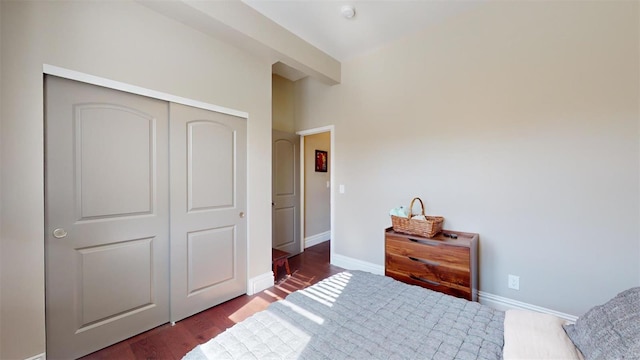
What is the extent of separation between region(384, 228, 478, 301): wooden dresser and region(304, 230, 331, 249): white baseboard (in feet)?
6.55

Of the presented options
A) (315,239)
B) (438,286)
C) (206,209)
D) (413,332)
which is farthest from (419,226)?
(315,239)

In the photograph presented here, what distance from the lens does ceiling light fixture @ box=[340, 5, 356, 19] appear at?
91.8 inches

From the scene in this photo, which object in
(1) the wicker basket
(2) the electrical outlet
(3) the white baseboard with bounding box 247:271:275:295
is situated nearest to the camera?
(2) the electrical outlet

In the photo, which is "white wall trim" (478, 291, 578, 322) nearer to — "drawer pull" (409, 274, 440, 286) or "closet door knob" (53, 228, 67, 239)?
"drawer pull" (409, 274, 440, 286)

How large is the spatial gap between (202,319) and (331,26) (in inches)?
120

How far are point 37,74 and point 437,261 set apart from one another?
309cm

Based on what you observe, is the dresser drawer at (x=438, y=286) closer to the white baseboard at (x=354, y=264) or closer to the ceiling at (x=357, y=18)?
the white baseboard at (x=354, y=264)

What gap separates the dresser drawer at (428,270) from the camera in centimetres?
209

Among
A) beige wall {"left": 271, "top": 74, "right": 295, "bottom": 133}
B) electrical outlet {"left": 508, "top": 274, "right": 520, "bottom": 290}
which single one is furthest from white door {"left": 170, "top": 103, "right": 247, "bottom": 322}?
electrical outlet {"left": 508, "top": 274, "right": 520, "bottom": 290}

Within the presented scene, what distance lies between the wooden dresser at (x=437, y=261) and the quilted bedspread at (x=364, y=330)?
789 millimetres

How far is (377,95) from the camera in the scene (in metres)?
3.09

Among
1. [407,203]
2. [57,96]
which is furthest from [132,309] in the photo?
[407,203]

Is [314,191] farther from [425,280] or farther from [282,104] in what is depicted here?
[425,280]

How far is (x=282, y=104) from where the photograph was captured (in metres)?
3.85
